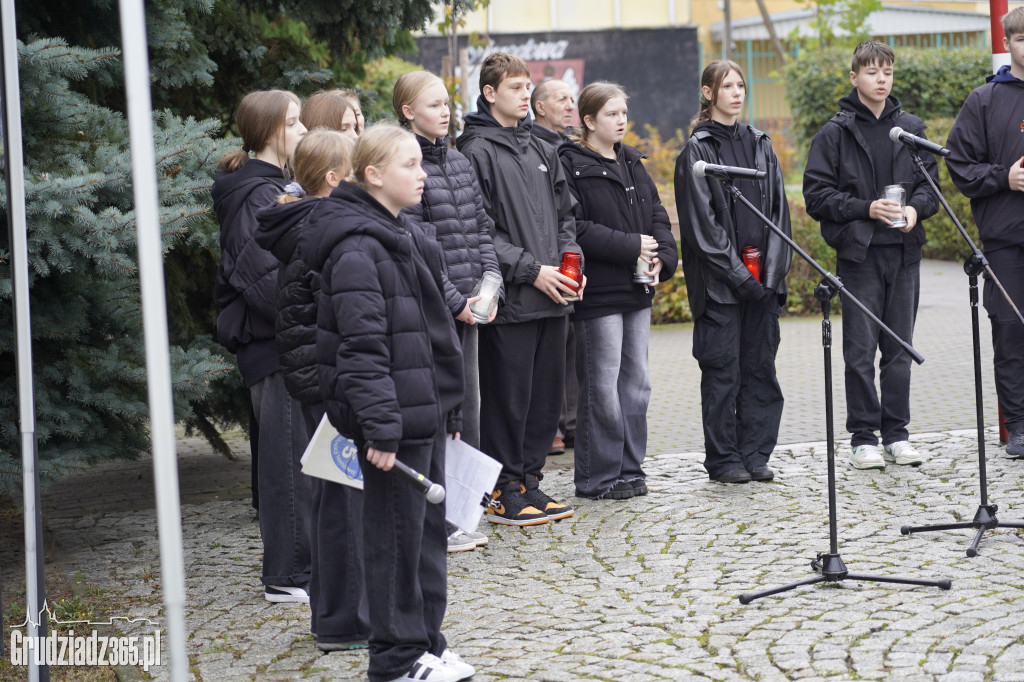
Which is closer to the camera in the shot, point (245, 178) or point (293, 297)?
point (293, 297)

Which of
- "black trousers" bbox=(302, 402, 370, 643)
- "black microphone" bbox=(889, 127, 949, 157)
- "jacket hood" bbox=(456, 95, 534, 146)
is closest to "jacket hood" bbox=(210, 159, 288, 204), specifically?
"black trousers" bbox=(302, 402, 370, 643)

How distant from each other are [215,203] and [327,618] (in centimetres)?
181

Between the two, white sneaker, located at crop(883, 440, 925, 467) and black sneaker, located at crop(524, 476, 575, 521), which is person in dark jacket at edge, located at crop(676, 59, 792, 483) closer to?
white sneaker, located at crop(883, 440, 925, 467)

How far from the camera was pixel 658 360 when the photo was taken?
11.5 m

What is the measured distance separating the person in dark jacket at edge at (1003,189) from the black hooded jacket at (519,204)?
245 centimetres

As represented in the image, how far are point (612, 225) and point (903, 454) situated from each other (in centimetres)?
212

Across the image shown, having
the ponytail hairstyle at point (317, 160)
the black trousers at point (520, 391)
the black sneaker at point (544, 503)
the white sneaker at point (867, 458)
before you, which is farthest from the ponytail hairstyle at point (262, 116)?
the white sneaker at point (867, 458)

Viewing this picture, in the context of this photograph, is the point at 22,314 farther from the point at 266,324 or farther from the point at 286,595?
the point at 286,595

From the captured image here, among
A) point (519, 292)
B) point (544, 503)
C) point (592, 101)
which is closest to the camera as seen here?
point (519, 292)

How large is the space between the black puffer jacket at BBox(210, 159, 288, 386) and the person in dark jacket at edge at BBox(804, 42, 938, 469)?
3211mm

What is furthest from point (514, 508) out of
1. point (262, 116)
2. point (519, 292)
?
point (262, 116)

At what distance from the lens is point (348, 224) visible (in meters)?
3.95

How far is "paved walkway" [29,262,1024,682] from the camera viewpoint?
13.8 ft

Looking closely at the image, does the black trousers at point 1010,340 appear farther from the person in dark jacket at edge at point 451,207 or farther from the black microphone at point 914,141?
the person in dark jacket at edge at point 451,207
